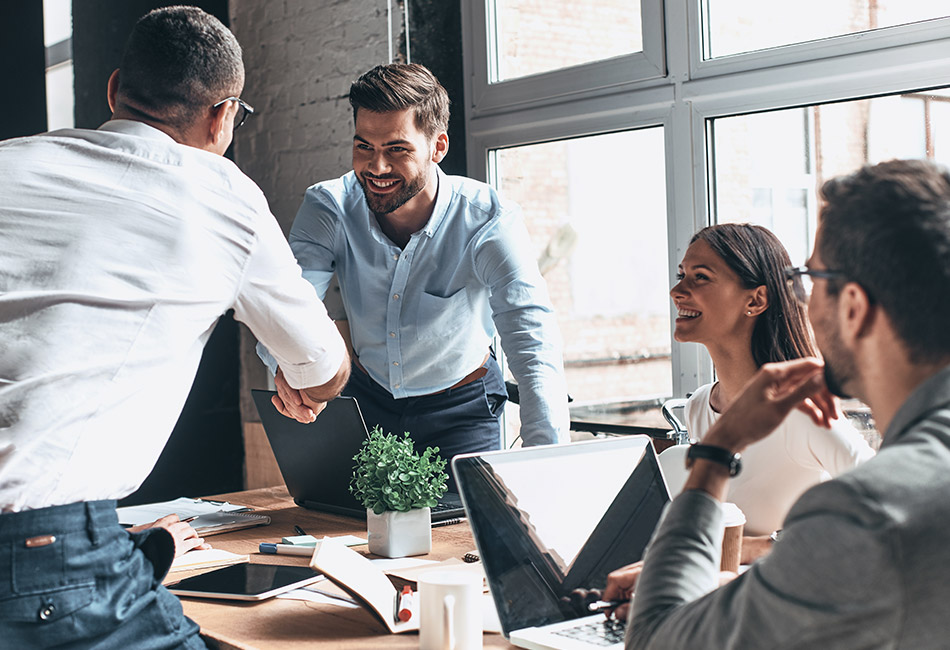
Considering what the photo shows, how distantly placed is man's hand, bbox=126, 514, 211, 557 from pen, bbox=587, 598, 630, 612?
83 centimetres

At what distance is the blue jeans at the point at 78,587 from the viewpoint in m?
1.21

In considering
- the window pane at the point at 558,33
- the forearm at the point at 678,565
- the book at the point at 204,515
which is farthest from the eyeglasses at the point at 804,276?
the window pane at the point at 558,33

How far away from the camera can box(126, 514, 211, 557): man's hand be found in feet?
6.07

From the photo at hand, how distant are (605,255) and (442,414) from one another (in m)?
1.44

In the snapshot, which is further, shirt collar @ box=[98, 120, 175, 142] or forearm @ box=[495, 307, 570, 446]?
forearm @ box=[495, 307, 570, 446]

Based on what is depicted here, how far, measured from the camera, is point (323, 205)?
264 centimetres

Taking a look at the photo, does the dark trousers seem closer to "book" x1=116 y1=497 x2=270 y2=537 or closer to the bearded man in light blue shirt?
the bearded man in light blue shirt

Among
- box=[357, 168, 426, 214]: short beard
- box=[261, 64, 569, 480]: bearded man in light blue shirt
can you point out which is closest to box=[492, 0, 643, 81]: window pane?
box=[261, 64, 569, 480]: bearded man in light blue shirt

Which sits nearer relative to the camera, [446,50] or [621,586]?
[621,586]

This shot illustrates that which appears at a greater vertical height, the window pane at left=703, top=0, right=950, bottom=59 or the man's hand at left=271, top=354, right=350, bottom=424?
the window pane at left=703, top=0, right=950, bottom=59

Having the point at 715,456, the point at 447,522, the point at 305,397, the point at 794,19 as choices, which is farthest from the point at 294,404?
the point at 794,19

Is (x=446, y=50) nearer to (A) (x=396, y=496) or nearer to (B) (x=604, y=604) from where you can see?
(A) (x=396, y=496)

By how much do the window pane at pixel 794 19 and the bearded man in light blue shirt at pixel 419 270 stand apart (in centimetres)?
93

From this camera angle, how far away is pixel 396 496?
1.80 metres
